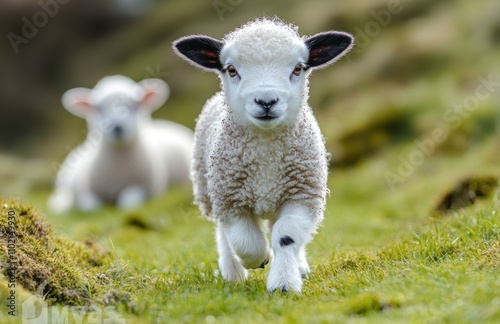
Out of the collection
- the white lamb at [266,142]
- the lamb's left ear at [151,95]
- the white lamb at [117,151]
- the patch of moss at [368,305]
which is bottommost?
the patch of moss at [368,305]

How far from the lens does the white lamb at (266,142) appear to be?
633 centimetres

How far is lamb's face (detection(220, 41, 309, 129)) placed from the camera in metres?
6.19

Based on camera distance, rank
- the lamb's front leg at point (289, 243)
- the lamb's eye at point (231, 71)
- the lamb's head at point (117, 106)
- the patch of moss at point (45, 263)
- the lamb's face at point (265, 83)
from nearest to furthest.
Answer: the patch of moss at point (45, 263) < the lamb's front leg at point (289, 243) < the lamb's face at point (265, 83) < the lamb's eye at point (231, 71) < the lamb's head at point (117, 106)

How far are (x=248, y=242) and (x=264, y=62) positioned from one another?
149cm

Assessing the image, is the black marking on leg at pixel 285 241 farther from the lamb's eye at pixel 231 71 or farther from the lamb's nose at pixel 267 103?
the lamb's eye at pixel 231 71

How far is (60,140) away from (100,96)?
53.6 ft

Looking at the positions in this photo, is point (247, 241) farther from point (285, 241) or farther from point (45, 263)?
point (45, 263)

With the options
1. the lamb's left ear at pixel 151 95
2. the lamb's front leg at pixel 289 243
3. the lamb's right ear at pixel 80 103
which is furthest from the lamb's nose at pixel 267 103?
the lamb's right ear at pixel 80 103

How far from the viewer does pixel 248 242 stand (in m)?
6.47

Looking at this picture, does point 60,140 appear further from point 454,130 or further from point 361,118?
point 454,130

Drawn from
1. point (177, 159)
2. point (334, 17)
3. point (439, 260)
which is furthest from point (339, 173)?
point (334, 17)

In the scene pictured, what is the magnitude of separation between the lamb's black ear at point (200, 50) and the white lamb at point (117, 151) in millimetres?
10431

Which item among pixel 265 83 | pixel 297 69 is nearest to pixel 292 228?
pixel 265 83

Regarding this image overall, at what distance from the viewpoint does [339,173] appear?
1562 cm
